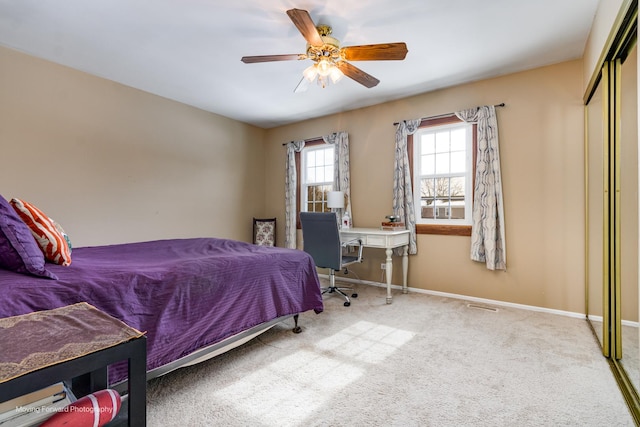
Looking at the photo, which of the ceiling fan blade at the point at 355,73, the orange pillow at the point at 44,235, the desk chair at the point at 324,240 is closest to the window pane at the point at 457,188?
the desk chair at the point at 324,240

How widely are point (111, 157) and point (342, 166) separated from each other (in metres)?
2.93

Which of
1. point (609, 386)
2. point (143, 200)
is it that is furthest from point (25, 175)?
point (609, 386)

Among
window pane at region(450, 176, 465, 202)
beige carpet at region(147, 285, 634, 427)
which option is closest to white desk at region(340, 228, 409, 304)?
window pane at region(450, 176, 465, 202)

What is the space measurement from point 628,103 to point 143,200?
4.55 metres

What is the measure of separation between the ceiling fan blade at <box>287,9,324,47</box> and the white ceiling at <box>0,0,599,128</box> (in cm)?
25

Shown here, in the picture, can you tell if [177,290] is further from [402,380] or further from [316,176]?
[316,176]

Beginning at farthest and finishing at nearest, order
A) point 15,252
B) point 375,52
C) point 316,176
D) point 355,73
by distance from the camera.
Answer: point 316,176
point 355,73
point 375,52
point 15,252

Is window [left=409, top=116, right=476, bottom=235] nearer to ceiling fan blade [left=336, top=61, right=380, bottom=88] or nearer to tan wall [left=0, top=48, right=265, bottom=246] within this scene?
ceiling fan blade [left=336, top=61, right=380, bottom=88]

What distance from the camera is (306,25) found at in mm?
2160

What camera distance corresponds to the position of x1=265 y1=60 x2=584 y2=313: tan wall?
311 cm

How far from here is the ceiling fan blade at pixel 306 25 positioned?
201cm

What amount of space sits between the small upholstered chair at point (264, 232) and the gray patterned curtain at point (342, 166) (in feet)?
4.35

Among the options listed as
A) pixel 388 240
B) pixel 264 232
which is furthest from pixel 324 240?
pixel 264 232

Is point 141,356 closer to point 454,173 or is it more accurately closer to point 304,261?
point 304,261
